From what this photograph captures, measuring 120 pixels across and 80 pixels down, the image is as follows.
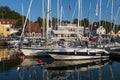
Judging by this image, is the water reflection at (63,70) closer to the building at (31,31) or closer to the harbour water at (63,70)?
the harbour water at (63,70)

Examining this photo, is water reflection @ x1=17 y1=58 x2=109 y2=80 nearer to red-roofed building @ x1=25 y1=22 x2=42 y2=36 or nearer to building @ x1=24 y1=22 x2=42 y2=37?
building @ x1=24 y1=22 x2=42 y2=37

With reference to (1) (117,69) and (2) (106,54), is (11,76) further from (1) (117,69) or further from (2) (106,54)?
(2) (106,54)

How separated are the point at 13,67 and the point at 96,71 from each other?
8605 millimetres

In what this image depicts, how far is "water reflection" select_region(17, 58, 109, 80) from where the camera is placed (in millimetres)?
25125

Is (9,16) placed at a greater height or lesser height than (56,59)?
greater

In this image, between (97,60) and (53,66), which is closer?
(53,66)

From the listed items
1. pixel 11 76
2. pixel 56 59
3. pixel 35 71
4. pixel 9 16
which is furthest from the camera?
pixel 9 16

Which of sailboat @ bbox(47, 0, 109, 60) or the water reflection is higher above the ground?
sailboat @ bbox(47, 0, 109, 60)

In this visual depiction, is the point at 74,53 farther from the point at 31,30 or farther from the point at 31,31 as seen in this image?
the point at 31,30

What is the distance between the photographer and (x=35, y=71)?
2833 centimetres

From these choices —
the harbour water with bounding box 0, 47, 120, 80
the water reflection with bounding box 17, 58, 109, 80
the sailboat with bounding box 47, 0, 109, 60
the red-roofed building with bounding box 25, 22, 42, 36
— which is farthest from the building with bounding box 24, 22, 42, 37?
the harbour water with bounding box 0, 47, 120, 80

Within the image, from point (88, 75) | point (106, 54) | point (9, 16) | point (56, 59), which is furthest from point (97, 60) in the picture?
point (9, 16)

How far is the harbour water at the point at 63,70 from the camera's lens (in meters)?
25.1

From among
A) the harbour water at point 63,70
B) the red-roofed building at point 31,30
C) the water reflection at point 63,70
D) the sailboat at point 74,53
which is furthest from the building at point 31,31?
the harbour water at point 63,70
